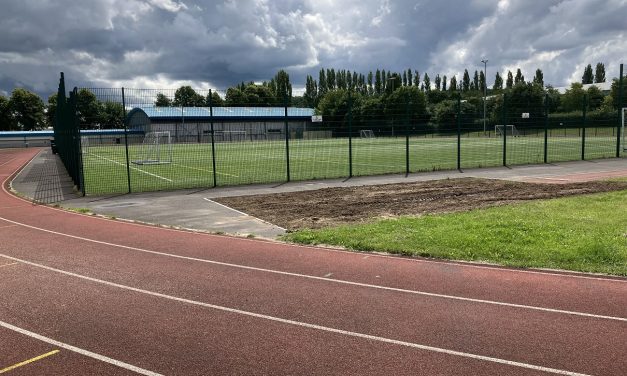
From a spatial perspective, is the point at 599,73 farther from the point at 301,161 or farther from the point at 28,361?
the point at 28,361

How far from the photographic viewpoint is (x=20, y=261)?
8305 millimetres

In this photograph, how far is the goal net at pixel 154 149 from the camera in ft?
101

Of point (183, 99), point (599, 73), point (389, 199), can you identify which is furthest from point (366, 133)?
point (599, 73)

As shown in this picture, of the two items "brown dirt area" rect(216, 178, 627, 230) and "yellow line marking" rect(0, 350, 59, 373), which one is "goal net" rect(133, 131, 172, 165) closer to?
"brown dirt area" rect(216, 178, 627, 230)

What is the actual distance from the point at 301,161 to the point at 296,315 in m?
25.2

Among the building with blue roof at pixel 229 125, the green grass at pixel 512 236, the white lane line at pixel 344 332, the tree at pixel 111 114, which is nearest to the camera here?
the white lane line at pixel 344 332

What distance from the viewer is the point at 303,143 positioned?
109 feet

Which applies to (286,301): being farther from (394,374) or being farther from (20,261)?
(20,261)

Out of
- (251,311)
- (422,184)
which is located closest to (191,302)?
(251,311)

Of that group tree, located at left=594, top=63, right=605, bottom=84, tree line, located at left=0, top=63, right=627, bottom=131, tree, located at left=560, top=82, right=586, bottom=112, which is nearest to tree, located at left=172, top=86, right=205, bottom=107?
tree line, located at left=0, top=63, right=627, bottom=131

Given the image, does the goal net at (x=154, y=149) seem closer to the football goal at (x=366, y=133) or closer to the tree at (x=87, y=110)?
the tree at (x=87, y=110)

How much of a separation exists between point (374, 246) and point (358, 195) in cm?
662

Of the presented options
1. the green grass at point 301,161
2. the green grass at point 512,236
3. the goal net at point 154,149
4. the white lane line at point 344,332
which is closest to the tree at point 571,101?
the green grass at point 301,161

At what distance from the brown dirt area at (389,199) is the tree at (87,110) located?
621 centimetres
